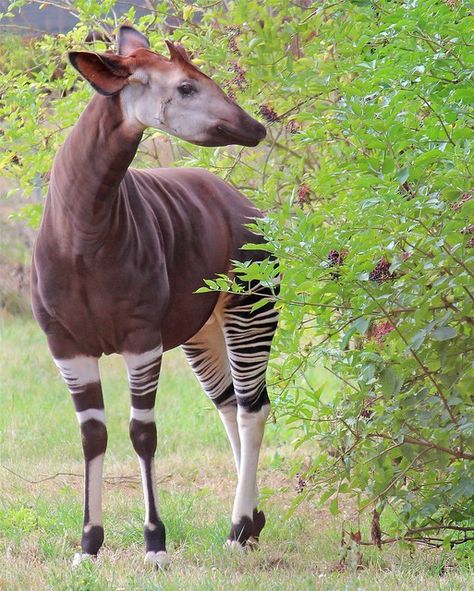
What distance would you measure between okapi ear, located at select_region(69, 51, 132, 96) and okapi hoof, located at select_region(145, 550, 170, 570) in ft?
4.95

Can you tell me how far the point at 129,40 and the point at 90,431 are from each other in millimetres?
1332

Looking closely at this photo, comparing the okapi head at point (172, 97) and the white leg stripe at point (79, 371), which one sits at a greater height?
the okapi head at point (172, 97)

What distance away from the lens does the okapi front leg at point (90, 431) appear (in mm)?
3615

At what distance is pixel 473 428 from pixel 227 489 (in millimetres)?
2489

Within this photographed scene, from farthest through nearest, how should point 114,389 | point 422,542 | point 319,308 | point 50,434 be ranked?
point 114,389
point 50,434
point 422,542
point 319,308

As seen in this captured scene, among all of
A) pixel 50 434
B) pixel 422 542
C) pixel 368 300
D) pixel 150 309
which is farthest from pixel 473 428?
pixel 50 434

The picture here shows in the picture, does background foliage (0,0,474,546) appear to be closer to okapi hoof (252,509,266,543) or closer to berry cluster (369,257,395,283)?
berry cluster (369,257,395,283)

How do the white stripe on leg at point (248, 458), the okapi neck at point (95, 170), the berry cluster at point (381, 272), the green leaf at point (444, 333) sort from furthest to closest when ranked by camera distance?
1. the white stripe on leg at point (248, 458)
2. the okapi neck at point (95, 170)
3. the berry cluster at point (381, 272)
4. the green leaf at point (444, 333)

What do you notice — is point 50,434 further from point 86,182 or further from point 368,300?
point 368,300

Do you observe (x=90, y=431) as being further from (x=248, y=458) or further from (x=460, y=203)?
(x=460, y=203)

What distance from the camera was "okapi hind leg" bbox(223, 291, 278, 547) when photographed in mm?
4125

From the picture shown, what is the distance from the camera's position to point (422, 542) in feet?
12.1

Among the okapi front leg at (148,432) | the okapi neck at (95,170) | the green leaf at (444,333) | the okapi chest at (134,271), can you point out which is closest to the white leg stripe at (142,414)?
the okapi front leg at (148,432)

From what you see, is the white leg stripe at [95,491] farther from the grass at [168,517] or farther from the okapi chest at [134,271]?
the okapi chest at [134,271]
